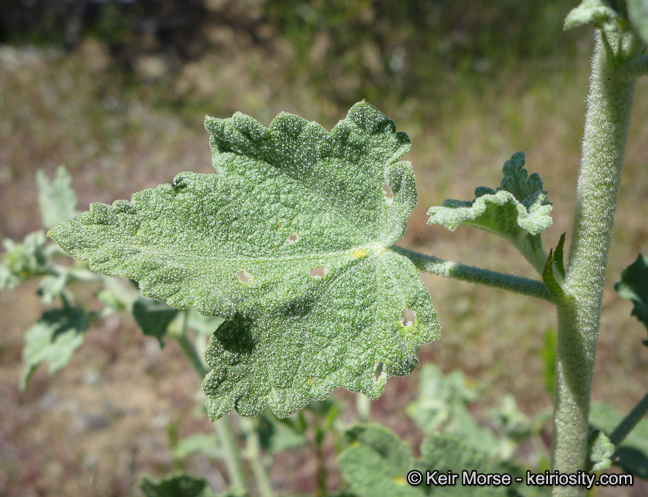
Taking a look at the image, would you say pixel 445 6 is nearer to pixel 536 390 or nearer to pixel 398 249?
pixel 536 390

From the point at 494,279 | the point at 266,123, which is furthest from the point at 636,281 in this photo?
the point at 266,123

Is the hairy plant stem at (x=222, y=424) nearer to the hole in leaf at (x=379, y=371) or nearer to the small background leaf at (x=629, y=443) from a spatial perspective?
the hole in leaf at (x=379, y=371)

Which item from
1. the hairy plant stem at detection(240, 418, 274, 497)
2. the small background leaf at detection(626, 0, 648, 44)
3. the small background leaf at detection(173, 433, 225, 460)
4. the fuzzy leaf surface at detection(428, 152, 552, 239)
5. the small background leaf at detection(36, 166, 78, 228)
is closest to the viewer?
the small background leaf at detection(626, 0, 648, 44)

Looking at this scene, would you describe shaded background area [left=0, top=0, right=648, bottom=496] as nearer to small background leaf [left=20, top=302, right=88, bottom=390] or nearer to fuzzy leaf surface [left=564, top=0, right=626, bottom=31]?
small background leaf [left=20, top=302, right=88, bottom=390]

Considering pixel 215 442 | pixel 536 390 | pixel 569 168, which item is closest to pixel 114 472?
pixel 215 442

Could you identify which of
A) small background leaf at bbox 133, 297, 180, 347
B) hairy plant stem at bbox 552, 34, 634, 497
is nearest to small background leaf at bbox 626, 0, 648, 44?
hairy plant stem at bbox 552, 34, 634, 497

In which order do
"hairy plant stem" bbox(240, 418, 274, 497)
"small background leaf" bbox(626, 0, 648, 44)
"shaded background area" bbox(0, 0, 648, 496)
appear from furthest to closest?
"shaded background area" bbox(0, 0, 648, 496)
"hairy plant stem" bbox(240, 418, 274, 497)
"small background leaf" bbox(626, 0, 648, 44)
